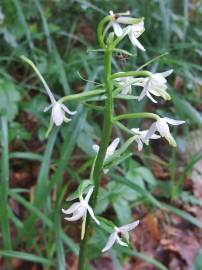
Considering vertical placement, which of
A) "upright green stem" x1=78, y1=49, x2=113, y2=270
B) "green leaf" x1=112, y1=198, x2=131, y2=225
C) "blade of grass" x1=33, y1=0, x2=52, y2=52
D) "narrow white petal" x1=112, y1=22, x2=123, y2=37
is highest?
"narrow white petal" x1=112, y1=22, x2=123, y2=37

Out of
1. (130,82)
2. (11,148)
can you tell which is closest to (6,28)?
(11,148)

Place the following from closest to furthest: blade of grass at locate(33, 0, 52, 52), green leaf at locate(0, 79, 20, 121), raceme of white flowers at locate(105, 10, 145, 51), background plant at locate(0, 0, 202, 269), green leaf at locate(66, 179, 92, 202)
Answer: raceme of white flowers at locate(105, 10, 145, 51)
green leaf at locate(66, 179, 92, 202)
background plant at locate(0, 0, 202, 269)
green leaf at locate(0, 79, 20, 121)
blade of grass at locate(33, 0, 52, 52)

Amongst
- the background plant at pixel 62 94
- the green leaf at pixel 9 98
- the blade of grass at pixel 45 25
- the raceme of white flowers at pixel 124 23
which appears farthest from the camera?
the blade of grass at pixel 45 25

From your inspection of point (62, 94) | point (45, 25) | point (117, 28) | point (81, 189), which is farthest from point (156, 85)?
point (45, 25)

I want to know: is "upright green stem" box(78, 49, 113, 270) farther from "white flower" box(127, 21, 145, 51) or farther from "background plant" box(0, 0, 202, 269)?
"background plant" box(0, 0, 202, 269)

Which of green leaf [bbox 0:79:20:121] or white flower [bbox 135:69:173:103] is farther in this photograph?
green leaf [bbox 0:79:20:121]

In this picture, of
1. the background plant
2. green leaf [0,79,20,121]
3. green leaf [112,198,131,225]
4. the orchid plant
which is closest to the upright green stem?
the orchid plant

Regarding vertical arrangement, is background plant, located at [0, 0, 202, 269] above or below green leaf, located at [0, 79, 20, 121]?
below

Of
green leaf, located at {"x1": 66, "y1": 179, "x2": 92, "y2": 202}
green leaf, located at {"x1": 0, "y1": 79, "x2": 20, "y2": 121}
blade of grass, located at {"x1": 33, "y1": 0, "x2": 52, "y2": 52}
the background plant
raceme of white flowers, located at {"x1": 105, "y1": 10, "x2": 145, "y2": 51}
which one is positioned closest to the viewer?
raceme of white flowers, located at {"x1": 105, "y1": 10, "x2": 145, "y2": 51}

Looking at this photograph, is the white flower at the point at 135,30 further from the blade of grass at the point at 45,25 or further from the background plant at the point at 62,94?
the blade of grass at the point at 45,25

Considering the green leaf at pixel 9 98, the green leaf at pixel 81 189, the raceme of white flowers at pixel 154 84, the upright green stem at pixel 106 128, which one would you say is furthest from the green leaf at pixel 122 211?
the raceme of white flowers at pixel 154 84

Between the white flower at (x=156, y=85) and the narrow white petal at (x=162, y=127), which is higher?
the white flower at (x=156, y=85)
